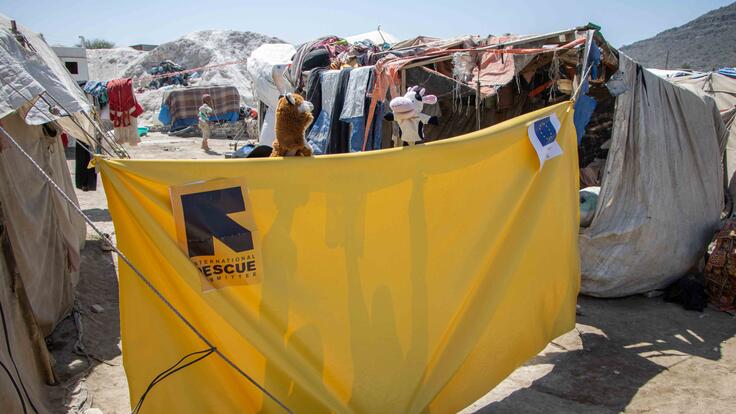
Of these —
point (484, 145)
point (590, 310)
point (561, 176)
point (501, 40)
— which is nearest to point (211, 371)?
point (484, 145)

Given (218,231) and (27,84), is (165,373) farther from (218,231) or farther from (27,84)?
(27,84)

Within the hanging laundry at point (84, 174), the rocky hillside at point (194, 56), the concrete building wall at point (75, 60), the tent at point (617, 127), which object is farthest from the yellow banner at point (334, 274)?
the rocky hillside at point (194, 56)

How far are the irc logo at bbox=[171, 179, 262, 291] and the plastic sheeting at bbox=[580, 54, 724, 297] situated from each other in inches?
156

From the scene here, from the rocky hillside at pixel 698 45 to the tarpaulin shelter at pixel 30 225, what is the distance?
1213 inches

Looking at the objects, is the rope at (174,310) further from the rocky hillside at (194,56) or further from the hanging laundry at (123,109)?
the rocky hillside at (194,56)

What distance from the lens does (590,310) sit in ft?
17.4

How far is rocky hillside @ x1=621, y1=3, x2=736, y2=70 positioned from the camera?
1186 inches

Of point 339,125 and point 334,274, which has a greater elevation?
point 339,125

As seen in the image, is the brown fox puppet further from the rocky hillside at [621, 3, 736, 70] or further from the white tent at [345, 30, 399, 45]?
the rocky hillside at [621, 3, 736, 70]

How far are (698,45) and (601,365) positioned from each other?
36367 mm

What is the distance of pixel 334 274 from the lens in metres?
2.79

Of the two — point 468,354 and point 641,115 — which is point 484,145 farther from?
point 641,115

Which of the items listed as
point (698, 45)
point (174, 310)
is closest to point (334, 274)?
point (174, 310)

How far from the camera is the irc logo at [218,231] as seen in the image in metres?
2.50
